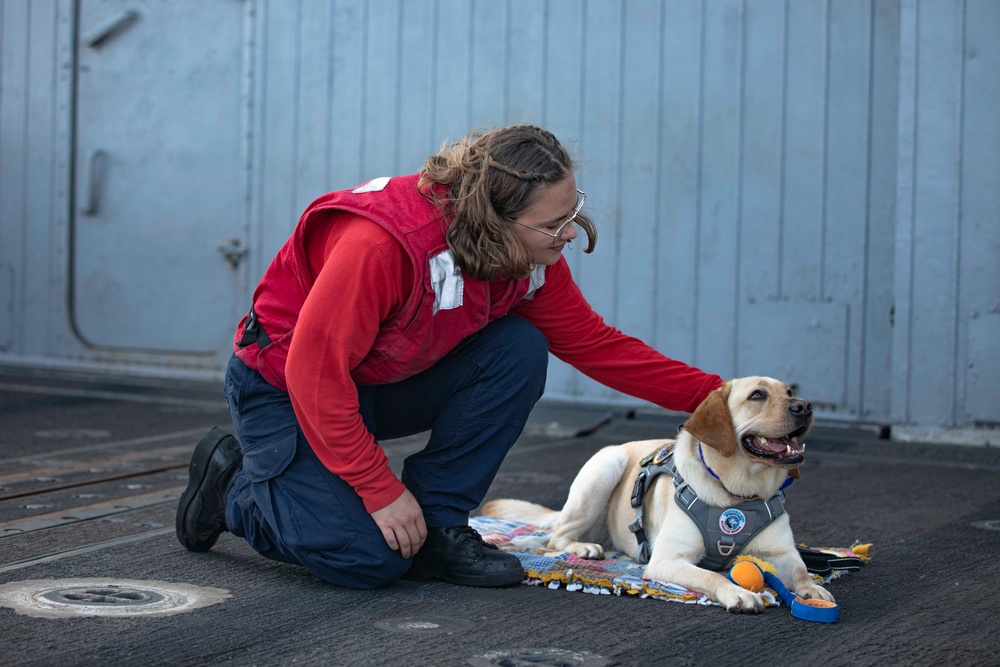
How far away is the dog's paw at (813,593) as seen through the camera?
2.33 meters

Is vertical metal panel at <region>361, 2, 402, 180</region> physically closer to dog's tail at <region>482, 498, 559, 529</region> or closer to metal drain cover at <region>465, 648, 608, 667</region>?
dog's tail at <region>482, 498, 559, 529</region>

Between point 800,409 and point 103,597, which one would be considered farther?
point 800,409

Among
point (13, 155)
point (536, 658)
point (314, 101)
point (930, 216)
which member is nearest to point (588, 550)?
point (536, 658)

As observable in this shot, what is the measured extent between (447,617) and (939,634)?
98cm

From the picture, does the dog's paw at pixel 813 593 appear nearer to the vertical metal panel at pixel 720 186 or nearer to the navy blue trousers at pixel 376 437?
the navy blue trousers at pixel 376 437

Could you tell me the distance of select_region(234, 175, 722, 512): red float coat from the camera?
7.33 ft

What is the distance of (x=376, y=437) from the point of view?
2.70m

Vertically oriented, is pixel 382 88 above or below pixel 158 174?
above

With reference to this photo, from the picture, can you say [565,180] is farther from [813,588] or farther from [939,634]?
[939,634]

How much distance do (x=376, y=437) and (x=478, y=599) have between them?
534 mm

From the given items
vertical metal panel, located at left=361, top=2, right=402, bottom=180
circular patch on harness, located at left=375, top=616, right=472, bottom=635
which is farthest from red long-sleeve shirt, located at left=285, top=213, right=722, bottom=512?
vertical metal panel, located at left=361, top=2, right=402, bottom=180

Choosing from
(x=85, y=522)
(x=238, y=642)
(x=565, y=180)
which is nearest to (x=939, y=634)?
(x=565, y=180)

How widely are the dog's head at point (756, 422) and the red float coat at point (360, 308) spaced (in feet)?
1.73

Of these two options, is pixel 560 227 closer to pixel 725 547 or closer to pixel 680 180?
pixel 725 547
